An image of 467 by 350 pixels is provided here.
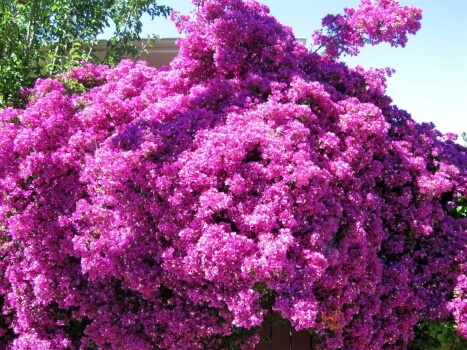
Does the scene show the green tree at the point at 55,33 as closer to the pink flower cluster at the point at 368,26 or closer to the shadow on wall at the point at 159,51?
the shadow on wall at the point at 159,51

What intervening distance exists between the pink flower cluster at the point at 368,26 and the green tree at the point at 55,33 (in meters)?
2.66

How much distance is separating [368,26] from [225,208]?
3.63 metres

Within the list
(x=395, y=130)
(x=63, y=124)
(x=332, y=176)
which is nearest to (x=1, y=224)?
(x=63, y=124)

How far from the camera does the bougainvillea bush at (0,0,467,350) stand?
4102mm

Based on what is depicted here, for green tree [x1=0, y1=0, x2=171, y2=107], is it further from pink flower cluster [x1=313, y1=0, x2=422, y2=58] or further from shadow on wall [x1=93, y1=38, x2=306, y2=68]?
pink flower cluster [x1=313, y1=0, x2=422, y2=58]

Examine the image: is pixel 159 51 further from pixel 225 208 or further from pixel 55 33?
pixel 225 208

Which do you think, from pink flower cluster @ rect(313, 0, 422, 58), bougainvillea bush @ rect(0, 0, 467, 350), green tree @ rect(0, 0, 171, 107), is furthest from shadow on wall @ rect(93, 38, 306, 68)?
bougainvillea bush @ rect(0, 0, 467, 350)

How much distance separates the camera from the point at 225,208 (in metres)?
4.12

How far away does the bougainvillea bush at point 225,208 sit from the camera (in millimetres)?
4102

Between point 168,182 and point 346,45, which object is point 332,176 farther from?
point 346,45

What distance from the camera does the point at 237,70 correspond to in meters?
5.52

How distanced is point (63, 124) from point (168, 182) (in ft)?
5.33

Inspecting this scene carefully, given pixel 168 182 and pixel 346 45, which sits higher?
pixel 346 45

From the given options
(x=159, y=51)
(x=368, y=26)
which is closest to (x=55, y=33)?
(x=159, y=51)
